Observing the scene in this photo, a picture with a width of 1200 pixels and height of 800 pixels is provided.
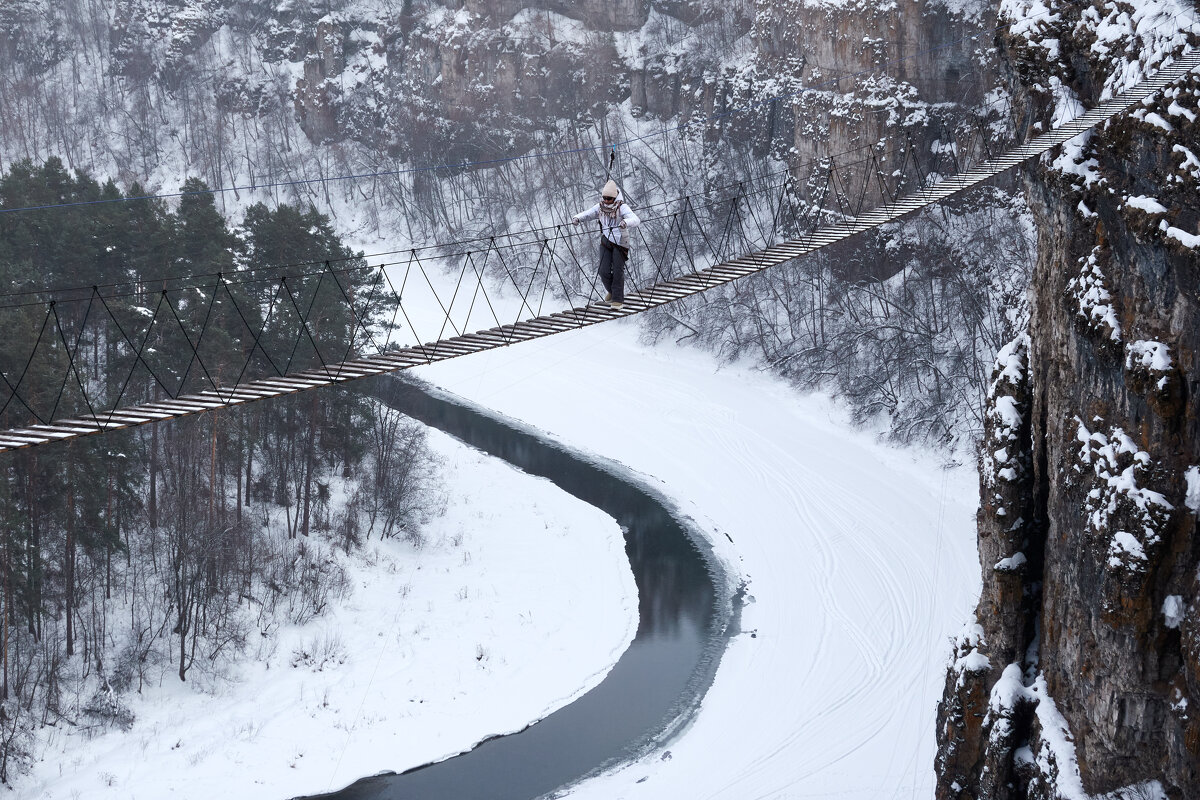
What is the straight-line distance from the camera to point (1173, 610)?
471 inches

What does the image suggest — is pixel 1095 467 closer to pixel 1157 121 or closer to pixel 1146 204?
pixel 1146 204

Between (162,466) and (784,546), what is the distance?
1477 cm

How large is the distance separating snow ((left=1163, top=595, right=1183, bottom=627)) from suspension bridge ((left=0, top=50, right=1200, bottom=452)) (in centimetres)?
549

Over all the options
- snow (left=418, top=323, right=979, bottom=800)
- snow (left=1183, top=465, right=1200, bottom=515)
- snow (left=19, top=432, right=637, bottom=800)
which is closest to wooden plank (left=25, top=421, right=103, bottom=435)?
snow (left=19, top=432, right=637, bottom=800)

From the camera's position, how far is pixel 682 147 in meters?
49.8

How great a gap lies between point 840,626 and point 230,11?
57215 millimetres

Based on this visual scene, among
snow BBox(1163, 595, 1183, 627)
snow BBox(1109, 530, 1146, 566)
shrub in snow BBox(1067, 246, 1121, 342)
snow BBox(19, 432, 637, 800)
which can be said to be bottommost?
snow BBox(19, 432, 637, 800)

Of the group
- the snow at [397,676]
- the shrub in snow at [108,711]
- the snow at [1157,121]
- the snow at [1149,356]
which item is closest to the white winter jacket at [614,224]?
the snow at [1157,121]

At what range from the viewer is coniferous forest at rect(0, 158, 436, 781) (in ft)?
66.6

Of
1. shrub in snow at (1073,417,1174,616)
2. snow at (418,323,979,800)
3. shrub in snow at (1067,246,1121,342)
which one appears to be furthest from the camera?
snow at (418,323,979,800)

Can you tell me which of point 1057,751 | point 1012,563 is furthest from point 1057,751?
point 1012,563

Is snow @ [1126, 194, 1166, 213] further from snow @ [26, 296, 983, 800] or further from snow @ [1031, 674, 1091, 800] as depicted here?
snow @ [26, 296, 983, 800]

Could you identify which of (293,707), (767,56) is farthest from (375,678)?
(767,56)

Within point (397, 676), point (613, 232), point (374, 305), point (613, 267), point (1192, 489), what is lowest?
point (397, 676)
